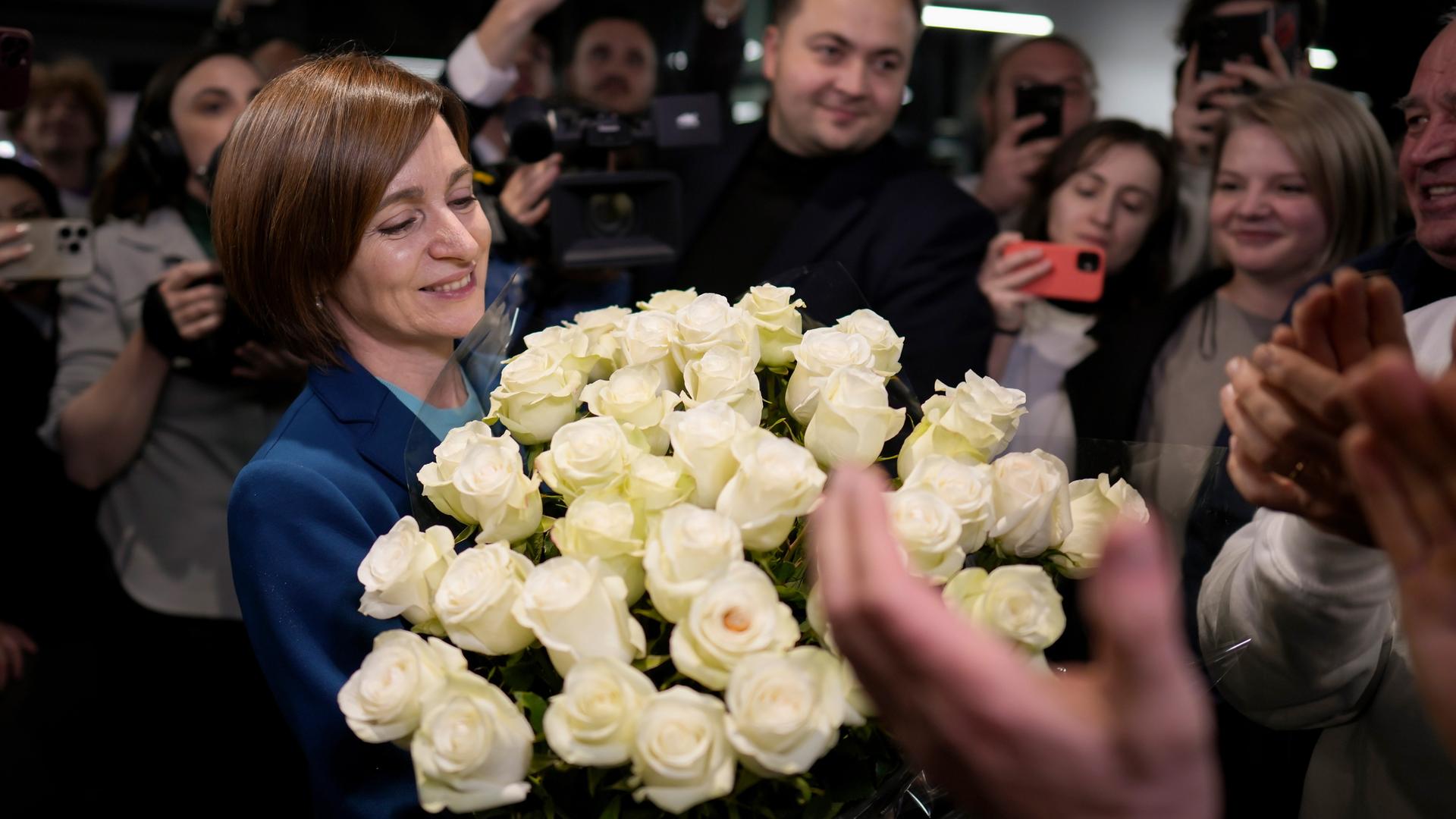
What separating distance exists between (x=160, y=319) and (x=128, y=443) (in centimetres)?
30

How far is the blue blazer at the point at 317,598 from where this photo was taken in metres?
1.04

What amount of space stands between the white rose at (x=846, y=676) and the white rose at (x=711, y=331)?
0.28 meters

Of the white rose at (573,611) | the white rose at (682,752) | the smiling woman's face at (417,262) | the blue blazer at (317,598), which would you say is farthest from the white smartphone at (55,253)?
the white rose at (682,752)

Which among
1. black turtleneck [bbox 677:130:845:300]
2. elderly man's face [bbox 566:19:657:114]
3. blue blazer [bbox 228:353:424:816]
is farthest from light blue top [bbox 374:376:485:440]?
elderly man's face [bbox 566:19:657:114]

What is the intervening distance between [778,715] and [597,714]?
120 mm

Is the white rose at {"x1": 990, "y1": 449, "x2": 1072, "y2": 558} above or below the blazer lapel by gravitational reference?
above

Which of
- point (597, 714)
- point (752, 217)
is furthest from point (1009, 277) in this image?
point (597, 714)

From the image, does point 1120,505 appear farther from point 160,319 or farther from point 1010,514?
point 160,319

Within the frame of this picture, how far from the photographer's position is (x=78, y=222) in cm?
218

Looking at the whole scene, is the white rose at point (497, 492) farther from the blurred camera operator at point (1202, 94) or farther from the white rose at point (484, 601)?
the blurred camera operator at point (1202, 94)

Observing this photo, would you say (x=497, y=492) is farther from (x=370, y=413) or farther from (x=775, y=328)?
(x=370, y=413)

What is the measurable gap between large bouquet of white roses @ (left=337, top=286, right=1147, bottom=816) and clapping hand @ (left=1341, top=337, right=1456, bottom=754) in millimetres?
217

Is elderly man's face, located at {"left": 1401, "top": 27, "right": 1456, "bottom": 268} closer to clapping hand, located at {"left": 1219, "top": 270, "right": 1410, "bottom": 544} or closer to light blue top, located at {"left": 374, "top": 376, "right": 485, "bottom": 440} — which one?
clapping hand, located at {"left": 1219, "top": 270, "right": 1410, "bottom": 544}

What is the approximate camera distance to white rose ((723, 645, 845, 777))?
0.71 meters
